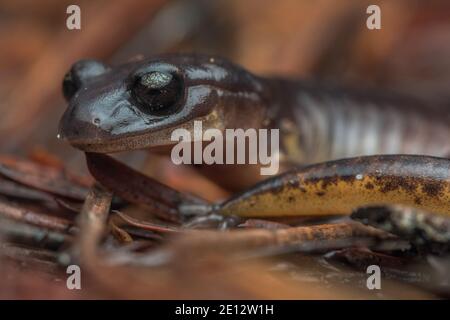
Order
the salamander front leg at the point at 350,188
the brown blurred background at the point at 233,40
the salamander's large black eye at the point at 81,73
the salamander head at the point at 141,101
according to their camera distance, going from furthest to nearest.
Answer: the brown blurred background at the point at 233,40
the salamander's large black eye at the point at 81,73
the salamander head at the point at 141,101
the salamander front leg at the point at 350,188

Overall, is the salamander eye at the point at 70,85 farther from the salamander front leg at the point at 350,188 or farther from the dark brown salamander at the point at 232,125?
the salamander front leg at the point at 350,188

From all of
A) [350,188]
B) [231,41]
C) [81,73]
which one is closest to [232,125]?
[81,73]

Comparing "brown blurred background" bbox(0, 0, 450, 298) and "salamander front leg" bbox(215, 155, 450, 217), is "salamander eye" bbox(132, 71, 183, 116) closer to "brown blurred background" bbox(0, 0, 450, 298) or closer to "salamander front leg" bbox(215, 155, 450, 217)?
"salamander front leg" bbox(215, 155, 450, 217)

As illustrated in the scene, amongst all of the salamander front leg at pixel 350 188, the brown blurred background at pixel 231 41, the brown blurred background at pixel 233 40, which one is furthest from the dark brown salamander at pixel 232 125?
the brown blurred background at pixel 233 40

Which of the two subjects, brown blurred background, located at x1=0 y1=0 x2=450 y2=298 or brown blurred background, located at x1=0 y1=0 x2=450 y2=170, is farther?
brown blurred background, located at x1=0 y1=0 x2=450 y2=170

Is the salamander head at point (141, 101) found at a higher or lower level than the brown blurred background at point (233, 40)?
lower

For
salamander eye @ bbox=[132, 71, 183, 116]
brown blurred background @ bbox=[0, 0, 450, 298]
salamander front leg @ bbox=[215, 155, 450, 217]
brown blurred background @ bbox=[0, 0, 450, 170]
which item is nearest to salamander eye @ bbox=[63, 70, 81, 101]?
salamander eye @ bbox=[132, 71, 183, 116]

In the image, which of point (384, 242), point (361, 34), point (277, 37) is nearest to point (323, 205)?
point (384, 242)
